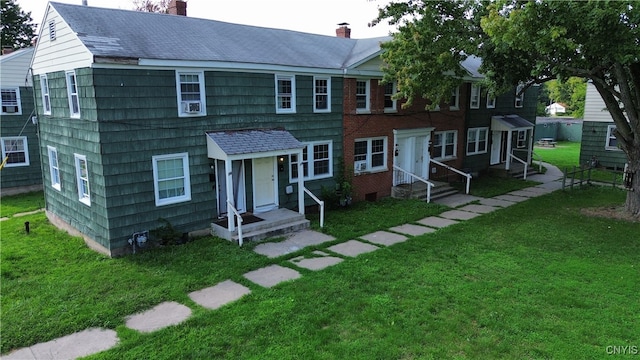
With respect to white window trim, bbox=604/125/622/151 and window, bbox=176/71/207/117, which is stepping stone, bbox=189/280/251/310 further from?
white window trim, bbox=604/125/622/151

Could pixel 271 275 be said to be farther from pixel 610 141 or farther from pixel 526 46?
pixel 610 141

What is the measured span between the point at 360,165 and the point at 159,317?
10.4m

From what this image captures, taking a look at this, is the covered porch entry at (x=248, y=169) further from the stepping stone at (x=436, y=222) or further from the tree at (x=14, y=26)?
the tree at (x=14, y=26)

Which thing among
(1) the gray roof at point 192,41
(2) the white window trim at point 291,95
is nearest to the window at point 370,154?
(1) the gray roof at point 192,41

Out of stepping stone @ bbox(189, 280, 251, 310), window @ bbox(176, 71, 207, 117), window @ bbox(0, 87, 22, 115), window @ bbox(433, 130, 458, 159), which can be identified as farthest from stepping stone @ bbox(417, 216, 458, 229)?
window @ bbox(0, 87, 22, 115)

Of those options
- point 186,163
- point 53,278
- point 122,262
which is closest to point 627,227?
point 186,163

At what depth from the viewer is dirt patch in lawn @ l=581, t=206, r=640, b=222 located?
13.7m

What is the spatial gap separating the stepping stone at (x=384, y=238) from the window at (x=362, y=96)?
5521 mm

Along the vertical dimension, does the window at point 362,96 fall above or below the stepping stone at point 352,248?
above

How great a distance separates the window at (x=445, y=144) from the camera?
19.7 metres

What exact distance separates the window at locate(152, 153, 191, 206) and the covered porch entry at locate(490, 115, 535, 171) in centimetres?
1688

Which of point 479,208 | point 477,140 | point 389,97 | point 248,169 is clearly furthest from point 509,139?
point 248,169

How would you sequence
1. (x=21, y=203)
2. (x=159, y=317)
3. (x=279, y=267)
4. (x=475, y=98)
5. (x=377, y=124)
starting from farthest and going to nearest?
(x=475, y=98) < (x=21, y=203) < (x=377, y=124) < (x=279, y=267) < (x=159, y=317)

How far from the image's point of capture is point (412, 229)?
42.7 feet
